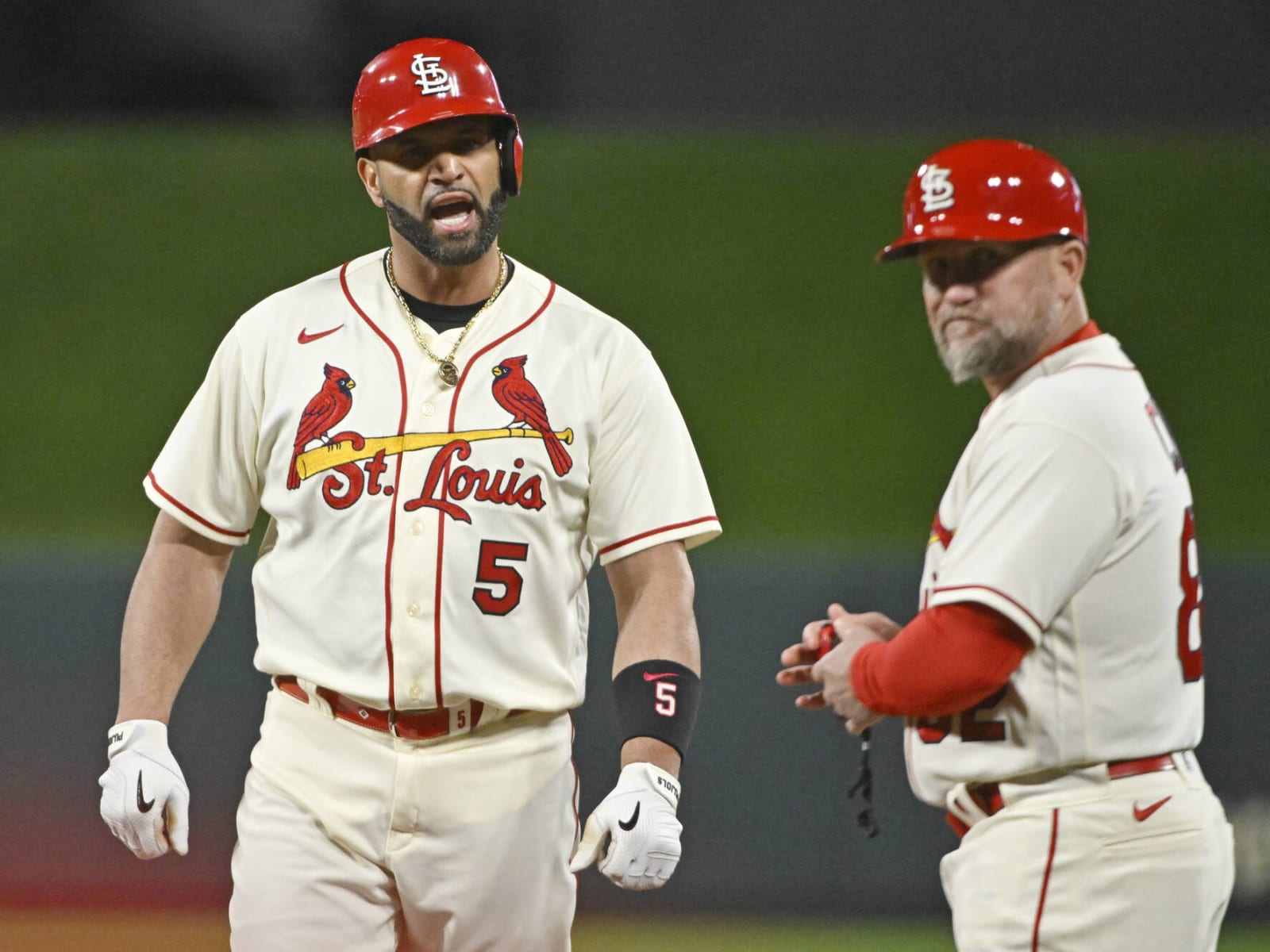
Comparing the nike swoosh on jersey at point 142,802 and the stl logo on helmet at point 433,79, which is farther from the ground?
the stl logo on helmet at point 433,79

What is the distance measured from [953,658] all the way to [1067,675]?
0.16 m

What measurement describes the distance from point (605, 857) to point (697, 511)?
21.9 inches

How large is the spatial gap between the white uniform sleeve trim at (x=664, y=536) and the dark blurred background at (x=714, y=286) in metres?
2.01

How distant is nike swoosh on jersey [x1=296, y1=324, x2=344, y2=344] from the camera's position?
7.84ft

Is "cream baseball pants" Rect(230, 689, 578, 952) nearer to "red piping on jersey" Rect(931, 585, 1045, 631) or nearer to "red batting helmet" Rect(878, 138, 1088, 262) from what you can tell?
"red piping on jersey" Rect(931, 585, 1045, 631)

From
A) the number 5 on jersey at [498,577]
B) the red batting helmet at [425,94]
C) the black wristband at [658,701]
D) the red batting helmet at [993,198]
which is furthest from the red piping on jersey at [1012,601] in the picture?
the red batting helmet at [425,94]

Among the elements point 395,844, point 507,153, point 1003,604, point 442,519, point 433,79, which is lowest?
point 395,844

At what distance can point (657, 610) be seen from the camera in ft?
7.67

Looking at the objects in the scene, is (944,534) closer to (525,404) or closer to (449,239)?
(525,404)

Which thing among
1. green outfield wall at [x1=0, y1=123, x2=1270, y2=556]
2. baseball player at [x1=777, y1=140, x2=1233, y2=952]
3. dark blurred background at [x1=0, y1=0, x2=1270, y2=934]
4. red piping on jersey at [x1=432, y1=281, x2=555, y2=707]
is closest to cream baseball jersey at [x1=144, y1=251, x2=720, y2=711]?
red piping on jersey at [x1=432, y1=281, x2=555, y2=707]

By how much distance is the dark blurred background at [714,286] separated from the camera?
4402mm

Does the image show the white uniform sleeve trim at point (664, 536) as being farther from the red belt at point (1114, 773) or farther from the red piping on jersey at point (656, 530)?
the red belt at point (1114, 773)

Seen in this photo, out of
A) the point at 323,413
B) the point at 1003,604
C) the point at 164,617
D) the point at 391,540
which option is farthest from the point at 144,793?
the point at 1003,604

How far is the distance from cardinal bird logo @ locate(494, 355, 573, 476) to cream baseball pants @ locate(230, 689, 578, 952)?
40cm
